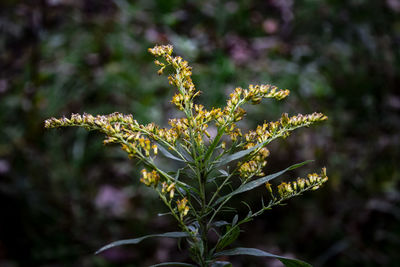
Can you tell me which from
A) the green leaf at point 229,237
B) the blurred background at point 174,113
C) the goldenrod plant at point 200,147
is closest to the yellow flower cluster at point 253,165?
the goldenrod plant at point 200,147

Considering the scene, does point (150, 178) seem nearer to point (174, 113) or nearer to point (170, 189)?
point (170, 189)

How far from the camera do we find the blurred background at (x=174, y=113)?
7.11 ft

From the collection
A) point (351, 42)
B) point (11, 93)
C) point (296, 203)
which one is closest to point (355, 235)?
point (296, 203)

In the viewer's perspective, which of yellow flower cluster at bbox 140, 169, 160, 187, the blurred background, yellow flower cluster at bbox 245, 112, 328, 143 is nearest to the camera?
yellow flower cluster at bbox 140, 169, 160, 187

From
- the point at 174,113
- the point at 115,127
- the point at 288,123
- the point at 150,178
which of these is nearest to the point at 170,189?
the point at 150,178

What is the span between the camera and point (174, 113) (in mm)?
2688

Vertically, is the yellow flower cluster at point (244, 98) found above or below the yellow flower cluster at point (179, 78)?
below

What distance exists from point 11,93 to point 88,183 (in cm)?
118

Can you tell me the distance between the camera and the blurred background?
2.17 metres

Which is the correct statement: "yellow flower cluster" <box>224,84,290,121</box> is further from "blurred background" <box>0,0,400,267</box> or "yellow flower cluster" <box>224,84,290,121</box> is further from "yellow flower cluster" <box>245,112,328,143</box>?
"blurred background" <box>0,0,400,267</box>

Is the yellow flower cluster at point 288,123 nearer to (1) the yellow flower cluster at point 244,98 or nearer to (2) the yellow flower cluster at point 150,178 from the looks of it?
(1) the yellow flower cluster at point 244,98

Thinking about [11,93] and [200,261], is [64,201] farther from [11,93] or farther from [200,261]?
[200,261]

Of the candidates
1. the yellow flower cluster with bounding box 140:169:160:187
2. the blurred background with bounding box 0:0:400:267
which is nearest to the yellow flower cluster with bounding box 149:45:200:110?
the yellow flower cluster with bounding box 140:169:160:187

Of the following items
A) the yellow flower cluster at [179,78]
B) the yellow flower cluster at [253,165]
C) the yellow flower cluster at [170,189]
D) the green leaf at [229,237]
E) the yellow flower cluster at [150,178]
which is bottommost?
the green leaf at [229,237]
